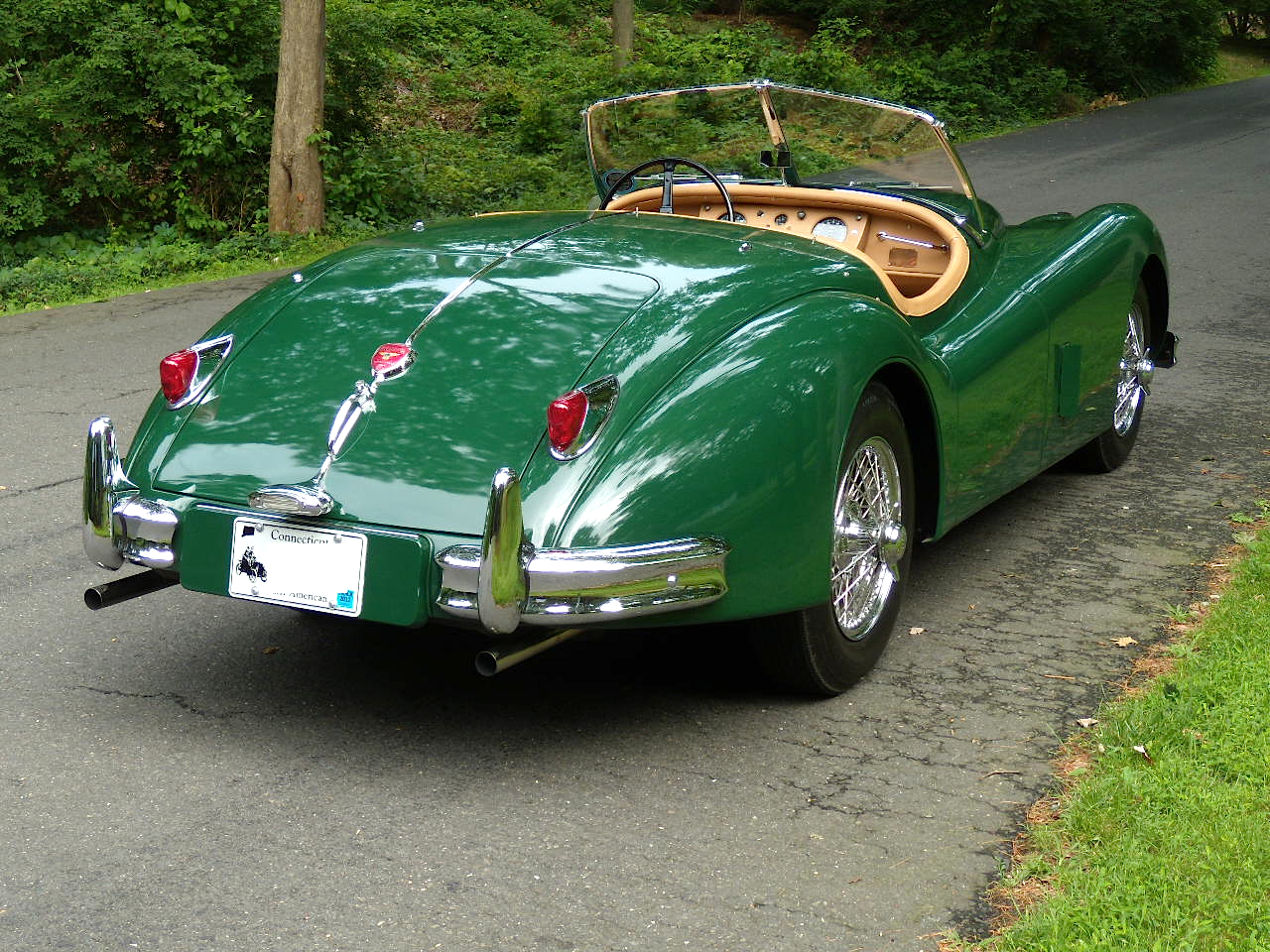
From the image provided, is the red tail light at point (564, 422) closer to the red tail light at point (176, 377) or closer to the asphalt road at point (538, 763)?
the asphalt road at point (538, 763)

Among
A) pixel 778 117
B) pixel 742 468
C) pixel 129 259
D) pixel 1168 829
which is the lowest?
pixel 129 259

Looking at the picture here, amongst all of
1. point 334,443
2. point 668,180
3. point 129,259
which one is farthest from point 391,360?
point 129,259

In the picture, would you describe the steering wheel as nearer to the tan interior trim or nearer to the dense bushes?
the tan interior trim

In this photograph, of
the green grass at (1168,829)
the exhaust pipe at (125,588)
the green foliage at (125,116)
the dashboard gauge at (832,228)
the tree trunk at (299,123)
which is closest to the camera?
the green grass at (1168,829)

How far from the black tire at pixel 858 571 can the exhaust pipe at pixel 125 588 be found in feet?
4.66

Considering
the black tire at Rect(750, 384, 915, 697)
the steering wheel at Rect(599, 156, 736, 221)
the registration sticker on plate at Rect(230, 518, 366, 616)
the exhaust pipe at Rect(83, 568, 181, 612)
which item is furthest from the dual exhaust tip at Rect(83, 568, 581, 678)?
the steering wheel at Rect(599, 156, 736, 221)

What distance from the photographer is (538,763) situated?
3.36 metres

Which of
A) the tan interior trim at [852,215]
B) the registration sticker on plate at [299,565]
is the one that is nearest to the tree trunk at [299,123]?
the tan interior trim at [852,215]

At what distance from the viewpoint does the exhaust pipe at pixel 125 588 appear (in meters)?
3.48

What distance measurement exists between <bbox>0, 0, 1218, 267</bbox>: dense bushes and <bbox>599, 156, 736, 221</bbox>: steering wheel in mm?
7457

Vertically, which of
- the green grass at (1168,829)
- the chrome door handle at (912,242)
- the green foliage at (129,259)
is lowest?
the green foliage at (129,259)

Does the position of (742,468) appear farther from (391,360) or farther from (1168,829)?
(1168,829)

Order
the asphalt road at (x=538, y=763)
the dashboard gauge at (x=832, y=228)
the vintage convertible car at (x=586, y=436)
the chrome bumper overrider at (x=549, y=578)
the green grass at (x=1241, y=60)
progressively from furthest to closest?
the green grass at (x=1241, y=60) → the dashboard gauge at (x=832, y=228) → the vintage convertible car at (x=586, y=436) → the chrome bumper overrider at (x=549, y=578) → the asphalt road at (x=538, y=763)

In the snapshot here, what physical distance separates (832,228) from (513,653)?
7.70 ft
